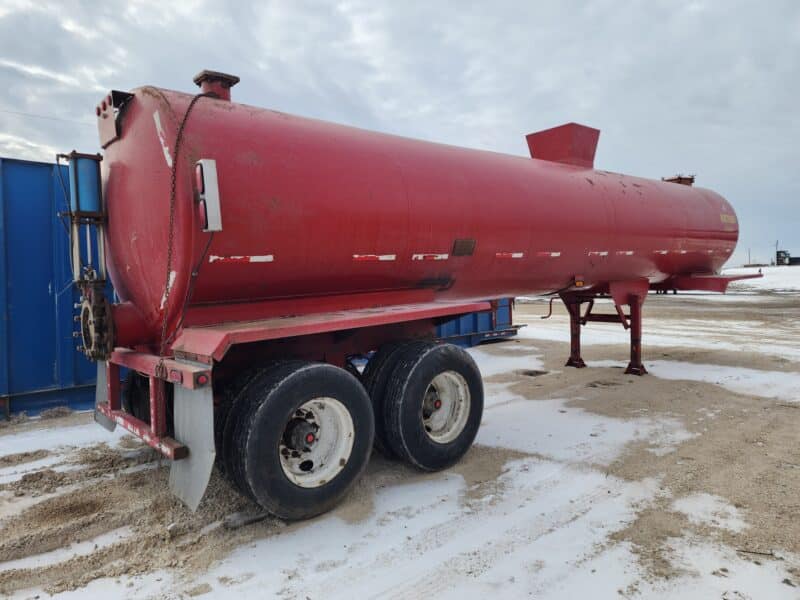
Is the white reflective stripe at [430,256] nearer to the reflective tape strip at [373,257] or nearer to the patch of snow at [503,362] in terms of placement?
the reflective tape strip at [373,257]

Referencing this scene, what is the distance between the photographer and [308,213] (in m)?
4.09

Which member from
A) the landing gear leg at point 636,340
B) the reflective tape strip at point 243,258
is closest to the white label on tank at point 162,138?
the reflective tape strip at point 243,258

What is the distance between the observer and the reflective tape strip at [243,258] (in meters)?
3.71

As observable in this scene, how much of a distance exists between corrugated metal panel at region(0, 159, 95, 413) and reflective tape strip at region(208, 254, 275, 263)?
4.09m

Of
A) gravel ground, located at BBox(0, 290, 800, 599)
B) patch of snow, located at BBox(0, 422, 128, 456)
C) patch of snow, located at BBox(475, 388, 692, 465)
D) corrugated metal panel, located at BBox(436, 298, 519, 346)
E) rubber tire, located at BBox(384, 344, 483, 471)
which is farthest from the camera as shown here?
corrugated metal panel, located at BBox(436, 298, 519, 346)

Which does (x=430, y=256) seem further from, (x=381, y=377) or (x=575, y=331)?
(x=575, y=331)

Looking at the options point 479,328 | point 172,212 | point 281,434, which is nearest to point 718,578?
point 281,434

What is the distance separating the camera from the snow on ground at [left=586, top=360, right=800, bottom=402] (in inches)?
296

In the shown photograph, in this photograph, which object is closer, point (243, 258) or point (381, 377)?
point (243, 258)

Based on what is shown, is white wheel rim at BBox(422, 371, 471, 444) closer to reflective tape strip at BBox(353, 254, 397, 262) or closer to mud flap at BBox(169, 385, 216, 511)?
reflective tape strip at BBox(353, 254, 397, 262)

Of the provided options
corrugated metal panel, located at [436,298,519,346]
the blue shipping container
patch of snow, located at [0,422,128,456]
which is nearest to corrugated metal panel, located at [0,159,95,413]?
the blue shipping container

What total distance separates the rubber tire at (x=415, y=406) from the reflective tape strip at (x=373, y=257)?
0.77 m

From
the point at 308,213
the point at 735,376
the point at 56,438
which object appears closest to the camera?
the point at 308,213

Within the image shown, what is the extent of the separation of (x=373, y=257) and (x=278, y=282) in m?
0.85
